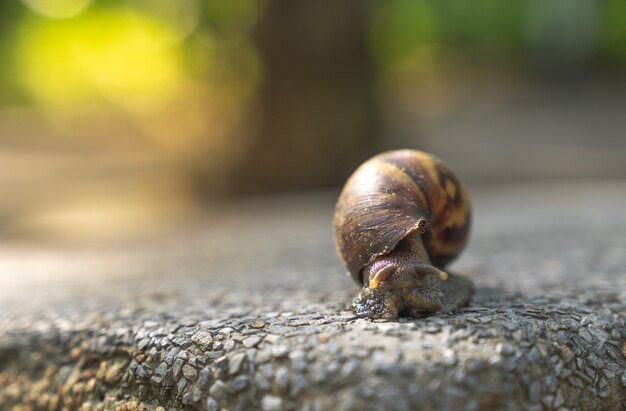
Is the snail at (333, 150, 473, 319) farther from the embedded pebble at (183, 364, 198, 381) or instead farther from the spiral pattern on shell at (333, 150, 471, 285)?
the embedded pebble at (183, 364, 198, 381)

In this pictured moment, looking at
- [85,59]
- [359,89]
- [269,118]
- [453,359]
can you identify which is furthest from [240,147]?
[85,59]

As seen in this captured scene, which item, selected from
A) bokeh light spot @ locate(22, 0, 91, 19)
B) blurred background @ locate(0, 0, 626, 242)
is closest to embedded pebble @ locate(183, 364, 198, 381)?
blurred background @ locate(0, 0, 626, 242)

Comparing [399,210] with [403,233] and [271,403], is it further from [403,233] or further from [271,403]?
[271,403]

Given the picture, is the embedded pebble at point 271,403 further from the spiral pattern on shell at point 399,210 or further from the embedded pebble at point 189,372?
the spiral pattern on shell at point 399,210

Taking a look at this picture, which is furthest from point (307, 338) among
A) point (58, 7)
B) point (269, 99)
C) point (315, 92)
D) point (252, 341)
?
point (58, 7)

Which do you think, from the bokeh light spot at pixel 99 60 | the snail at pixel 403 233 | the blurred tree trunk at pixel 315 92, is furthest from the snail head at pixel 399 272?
the bokeh light spot at pixel 99 60

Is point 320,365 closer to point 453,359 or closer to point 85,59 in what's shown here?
point 453,359
